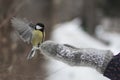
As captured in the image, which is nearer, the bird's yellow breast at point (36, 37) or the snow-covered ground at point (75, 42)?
the bird's yellow breast at point (36, 37)

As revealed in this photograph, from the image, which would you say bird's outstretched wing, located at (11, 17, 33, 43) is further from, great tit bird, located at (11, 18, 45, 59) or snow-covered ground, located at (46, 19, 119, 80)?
snow-covered ground, located at (46, 19, 119, 80)

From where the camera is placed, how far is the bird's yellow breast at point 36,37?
153cm

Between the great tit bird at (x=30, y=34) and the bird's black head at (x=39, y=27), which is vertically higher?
the bird's black head at (x=39, y=27)

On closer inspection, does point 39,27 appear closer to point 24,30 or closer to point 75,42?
point 24,30

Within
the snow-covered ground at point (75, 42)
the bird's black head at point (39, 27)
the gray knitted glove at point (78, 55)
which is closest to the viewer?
the bird's black head at point (39, 27)

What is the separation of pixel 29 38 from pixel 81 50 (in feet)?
0.78

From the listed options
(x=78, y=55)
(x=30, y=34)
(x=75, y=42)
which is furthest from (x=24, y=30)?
(x=75, y=42)

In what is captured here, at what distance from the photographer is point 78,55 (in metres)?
1.69

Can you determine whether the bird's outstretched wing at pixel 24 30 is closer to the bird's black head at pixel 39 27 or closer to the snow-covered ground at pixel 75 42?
the bird's black head at pixel 39 27

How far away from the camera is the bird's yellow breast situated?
1529 millimetres

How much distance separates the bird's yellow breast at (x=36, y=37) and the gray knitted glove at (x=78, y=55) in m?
0.09

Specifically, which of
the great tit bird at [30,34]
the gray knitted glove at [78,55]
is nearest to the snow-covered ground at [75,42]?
the gray knitted glove at [78,55]

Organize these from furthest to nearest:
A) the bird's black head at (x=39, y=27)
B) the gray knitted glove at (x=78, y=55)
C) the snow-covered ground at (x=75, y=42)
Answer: the snow-covered ground at (x=75, y=42) → the gray knitted glove at (x=78, y=55) → the bird's black head at (x=39, y=27)

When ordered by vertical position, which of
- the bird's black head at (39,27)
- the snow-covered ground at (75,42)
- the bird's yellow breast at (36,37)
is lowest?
the snow-covered ground at (75,42)
